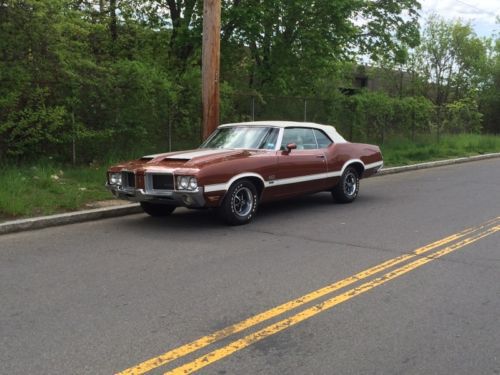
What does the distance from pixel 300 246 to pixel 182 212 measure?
3070mm

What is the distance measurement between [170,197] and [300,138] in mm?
2943

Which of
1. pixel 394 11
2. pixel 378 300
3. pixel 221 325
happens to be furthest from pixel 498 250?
pixel 394 11

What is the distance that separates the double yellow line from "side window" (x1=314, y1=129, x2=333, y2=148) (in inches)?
132

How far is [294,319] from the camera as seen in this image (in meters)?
4.50

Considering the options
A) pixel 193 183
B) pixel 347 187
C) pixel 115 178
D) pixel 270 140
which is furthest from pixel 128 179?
pixel 347 187

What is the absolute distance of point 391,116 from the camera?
2261 centimetres

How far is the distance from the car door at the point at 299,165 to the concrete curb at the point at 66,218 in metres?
2.49

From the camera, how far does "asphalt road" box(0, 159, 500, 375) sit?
381cm

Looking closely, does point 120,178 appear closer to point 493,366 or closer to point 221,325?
point 221,325

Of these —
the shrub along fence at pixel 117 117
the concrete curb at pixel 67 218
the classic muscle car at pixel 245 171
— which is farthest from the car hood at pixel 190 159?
the shrub along fence at pixel 117 117

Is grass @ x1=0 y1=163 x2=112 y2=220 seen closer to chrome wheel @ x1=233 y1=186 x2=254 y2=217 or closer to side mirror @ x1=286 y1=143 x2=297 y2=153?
chrome wheel @ x1=233 y1=186 x2=254 y2=217

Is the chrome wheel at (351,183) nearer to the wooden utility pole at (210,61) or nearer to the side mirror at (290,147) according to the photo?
the side mirror at (290,147)

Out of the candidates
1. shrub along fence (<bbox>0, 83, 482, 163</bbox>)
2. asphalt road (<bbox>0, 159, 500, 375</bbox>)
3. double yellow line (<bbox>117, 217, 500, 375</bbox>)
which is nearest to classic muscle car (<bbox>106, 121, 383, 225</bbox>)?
asphalt road (<bbox>0, 159, 500, 375</bbox>)

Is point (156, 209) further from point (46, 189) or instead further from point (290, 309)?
point (290, 309)
